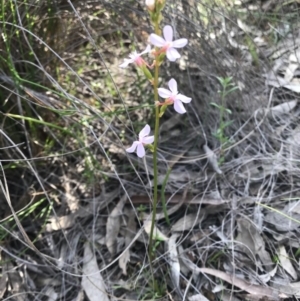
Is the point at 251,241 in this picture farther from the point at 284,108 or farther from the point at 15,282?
the point at 15,282

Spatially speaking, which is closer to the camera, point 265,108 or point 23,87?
point 23,87

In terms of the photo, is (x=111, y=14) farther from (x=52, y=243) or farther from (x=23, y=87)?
(x=52, y=243)

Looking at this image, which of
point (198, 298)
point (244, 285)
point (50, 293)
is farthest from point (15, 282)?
point (244, 285)

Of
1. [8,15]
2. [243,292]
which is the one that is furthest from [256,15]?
[243,292]

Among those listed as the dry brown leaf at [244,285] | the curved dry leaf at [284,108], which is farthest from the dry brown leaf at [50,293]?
the curved dry leaf at [284,108]

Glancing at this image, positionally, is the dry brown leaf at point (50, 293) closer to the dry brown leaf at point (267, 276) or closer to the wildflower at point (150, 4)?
the dry brown leaf at point (267, 276)

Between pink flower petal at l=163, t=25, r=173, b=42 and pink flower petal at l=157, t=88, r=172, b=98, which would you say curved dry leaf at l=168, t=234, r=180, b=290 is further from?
pink flower petal at l=163, t=25, r=173, b=42

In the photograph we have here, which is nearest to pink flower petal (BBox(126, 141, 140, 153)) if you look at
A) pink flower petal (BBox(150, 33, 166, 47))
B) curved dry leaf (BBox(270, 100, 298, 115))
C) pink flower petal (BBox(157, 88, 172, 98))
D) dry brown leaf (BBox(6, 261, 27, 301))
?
pink flower petal (BBox(157, 88, 172, 98))
